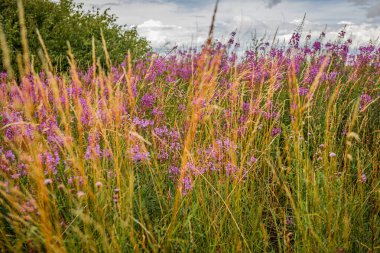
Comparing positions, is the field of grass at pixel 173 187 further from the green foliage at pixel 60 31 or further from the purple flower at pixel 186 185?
the green foliage at pixel 60 31

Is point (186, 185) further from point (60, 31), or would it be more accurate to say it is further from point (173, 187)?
point (60, 31)

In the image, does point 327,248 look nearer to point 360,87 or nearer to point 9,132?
point 9,132

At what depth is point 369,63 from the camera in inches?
233

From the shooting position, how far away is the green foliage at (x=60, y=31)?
726 centimetres

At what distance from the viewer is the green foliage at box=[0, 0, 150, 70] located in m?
7.26

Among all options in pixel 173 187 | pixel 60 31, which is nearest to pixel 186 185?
pixel 173 187

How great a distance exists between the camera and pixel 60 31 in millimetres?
7570

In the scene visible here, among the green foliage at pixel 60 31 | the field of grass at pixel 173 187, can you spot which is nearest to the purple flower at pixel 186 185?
the field of grass at pixel 173 187

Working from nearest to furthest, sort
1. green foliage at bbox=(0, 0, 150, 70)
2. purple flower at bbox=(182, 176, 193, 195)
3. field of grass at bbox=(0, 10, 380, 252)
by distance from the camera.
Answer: field of grass at bbox=(0, 10, 380, 252)
purple flower at bbox=(182, 176, 193, 195)
green foliage at bbox=(0, 0, 150, 70)

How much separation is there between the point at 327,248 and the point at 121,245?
1.04 m

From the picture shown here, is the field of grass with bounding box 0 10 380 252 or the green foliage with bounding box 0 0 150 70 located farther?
the green foliage with bounding box 0 0 150 70

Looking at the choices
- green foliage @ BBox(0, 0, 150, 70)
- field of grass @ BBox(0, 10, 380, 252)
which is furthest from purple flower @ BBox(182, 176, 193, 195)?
green foliage @ BBox(0, 0, 150, 70)

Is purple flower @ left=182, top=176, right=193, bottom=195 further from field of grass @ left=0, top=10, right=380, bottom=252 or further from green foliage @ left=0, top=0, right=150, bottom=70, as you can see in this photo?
green foliage @ left=0, top=0, right=150, bottom=70

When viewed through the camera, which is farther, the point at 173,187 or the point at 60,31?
the point at 60,31
